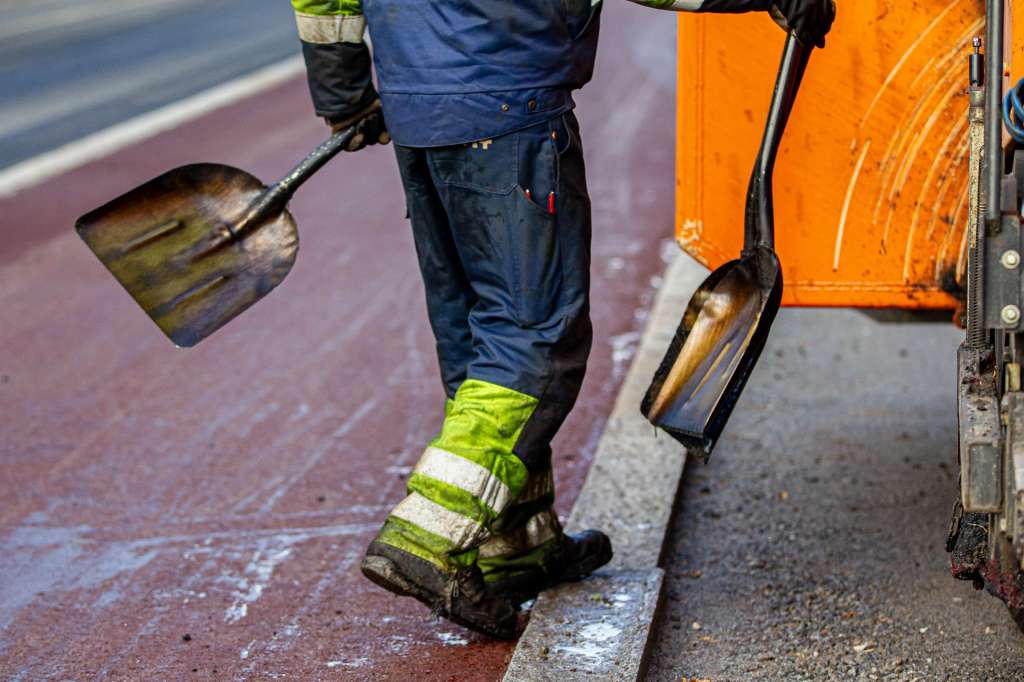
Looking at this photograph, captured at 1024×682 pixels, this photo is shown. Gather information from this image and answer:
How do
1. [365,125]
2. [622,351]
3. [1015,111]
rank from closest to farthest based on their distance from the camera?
[1015,111] → [365,125] → [622,351]

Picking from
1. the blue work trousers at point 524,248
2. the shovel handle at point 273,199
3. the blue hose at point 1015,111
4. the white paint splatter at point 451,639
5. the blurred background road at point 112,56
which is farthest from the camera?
the blurred background road at point 112,56

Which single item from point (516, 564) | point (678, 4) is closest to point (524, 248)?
point (678, 4)

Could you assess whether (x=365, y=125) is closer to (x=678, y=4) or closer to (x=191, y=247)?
(x=191, y=247)

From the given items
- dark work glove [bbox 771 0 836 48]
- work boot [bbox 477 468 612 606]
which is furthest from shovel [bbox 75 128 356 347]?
dark work glove [bbox 771 0 836 48]

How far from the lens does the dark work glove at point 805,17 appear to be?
3.12 metres

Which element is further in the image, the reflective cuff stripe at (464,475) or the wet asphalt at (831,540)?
the wet asphalt at (831,540)

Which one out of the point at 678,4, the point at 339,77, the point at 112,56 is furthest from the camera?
the point at 112,56

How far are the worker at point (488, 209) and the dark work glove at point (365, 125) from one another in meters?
0.12

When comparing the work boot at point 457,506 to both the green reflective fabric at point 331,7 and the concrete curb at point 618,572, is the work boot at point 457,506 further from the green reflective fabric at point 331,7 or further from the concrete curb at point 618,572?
the green reflective fabric at point 331,7

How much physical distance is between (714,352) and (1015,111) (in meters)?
0.89

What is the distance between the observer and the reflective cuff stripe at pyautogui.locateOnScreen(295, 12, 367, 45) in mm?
3371

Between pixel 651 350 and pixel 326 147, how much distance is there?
234 cm

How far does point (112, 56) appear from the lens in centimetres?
1766

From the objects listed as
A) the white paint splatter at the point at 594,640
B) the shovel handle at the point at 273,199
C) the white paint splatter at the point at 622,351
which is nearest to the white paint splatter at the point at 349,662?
the white paint splatter at the point at 594,640
